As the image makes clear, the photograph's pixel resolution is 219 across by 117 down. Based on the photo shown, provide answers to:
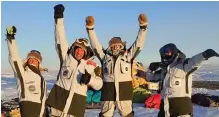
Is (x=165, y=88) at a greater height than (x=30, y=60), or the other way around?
(x=30, y=60)

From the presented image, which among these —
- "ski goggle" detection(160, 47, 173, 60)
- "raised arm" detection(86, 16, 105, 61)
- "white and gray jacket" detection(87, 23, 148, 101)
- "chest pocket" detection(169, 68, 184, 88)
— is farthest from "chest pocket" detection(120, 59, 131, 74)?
"chest pocket" detection(169, 68, 184, 88)

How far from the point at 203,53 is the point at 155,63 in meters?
1.17

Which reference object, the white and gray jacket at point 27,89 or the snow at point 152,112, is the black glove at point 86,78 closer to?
the white and gray jacket at point 27,89

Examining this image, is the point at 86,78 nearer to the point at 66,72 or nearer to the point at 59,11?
the point at 66,72

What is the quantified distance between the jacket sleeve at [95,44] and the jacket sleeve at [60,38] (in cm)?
64

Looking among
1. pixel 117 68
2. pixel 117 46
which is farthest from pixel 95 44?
pixel 117 68

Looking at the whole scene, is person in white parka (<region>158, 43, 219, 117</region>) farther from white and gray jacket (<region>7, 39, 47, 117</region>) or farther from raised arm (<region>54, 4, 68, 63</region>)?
white and gray jacket (<region>7, 39, 47, 117</region>)

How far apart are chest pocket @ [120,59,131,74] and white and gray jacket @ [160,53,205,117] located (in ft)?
2.21

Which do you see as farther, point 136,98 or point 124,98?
point 136,98

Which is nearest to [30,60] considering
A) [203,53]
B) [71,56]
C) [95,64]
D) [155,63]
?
[71,56]

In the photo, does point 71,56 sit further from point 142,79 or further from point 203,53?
point 142,79

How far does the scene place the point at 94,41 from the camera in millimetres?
6398

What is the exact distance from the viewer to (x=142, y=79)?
12.5 metres

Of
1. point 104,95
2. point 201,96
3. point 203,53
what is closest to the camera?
point 203,53
